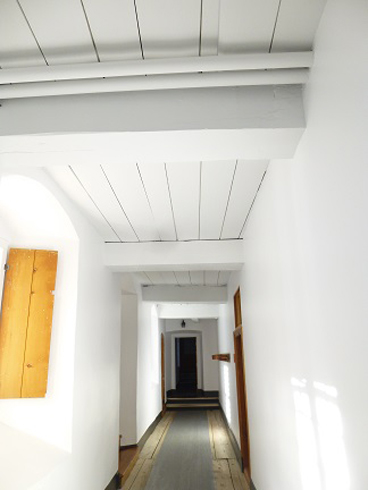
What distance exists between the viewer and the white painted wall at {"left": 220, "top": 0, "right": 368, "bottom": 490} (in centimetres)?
109

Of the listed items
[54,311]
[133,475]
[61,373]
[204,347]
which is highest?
[54,311]

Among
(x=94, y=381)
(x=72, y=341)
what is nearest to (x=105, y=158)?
(x=72, y=341)

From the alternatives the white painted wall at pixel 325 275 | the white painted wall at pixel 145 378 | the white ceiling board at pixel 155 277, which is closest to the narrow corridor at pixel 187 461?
the white painted wall at pixel 145 378

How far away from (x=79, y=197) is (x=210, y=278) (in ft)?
12.0

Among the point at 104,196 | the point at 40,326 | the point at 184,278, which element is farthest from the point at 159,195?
the point at 184,278

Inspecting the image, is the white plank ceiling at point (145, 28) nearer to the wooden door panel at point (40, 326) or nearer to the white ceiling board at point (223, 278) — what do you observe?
the wooden door panel at point (40, 326)

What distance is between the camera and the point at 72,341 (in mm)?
2842

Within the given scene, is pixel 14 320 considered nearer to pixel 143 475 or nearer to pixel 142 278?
pixel 143 475

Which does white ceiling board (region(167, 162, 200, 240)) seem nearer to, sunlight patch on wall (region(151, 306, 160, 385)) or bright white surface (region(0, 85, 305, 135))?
bright white surface (region(0, 85, 305, 135))

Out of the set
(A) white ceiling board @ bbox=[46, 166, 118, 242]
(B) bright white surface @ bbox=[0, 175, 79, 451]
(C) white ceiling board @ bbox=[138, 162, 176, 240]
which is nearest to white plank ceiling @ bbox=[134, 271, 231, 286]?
(C) white ceiling board @ bbox=[138, 162, 176, 240]

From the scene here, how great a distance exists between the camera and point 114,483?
3.97 meters

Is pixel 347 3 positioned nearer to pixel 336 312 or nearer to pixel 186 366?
pixel 336 312

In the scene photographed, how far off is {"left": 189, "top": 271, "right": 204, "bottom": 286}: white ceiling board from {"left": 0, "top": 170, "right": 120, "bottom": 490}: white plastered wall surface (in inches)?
91.0

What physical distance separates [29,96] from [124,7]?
563 mm
